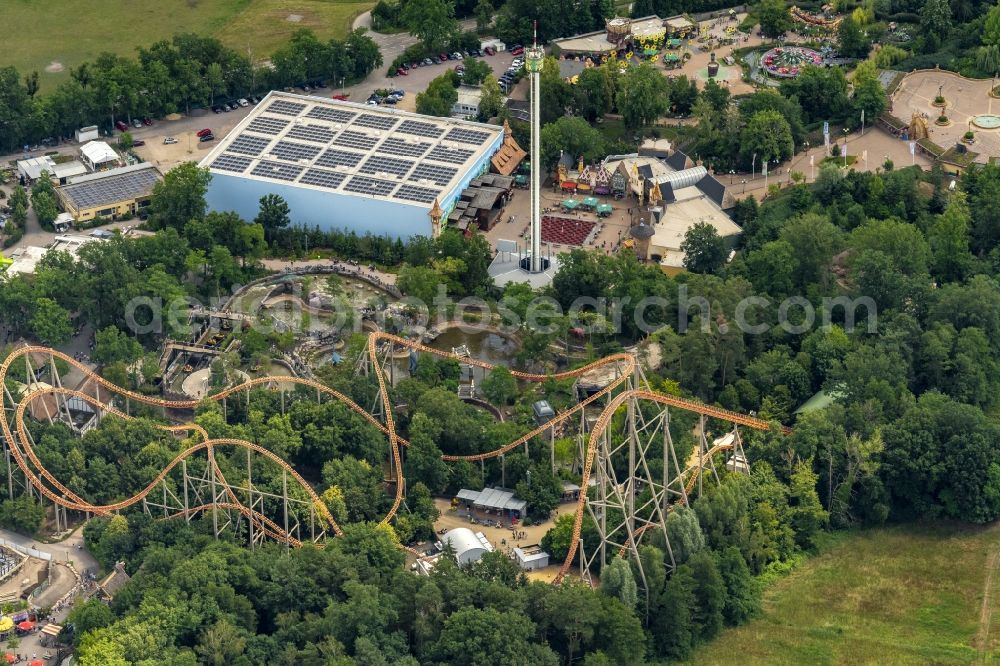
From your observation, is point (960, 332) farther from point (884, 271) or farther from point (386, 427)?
point (386, 427)

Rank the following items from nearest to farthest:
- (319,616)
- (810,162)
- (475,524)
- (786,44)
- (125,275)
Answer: (319,616) < (475,524) < (125,275) < (810,162) < (786,44)

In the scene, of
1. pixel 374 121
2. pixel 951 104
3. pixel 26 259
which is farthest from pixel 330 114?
pixel 951 104

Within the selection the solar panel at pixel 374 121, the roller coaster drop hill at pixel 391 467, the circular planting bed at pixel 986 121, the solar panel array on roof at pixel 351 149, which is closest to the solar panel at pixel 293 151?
the solar panel array on roof at pixel 351 149

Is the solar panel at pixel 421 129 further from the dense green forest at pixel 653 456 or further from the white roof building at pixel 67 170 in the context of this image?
the white roof building at pixel 67 170

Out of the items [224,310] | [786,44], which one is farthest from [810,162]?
[224,310]

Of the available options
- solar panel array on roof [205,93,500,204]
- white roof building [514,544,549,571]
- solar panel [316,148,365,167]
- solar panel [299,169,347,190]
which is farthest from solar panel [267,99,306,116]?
white roof building [514,544,549,571]
